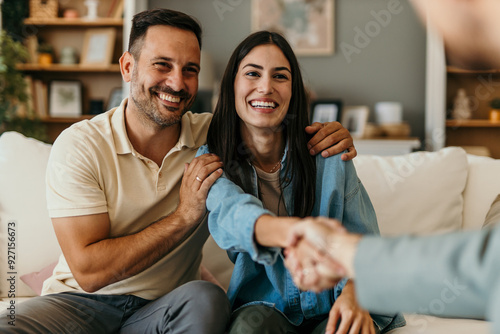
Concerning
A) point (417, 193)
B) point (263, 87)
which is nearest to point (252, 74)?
point (263, 87)

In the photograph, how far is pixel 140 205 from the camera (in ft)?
5.04

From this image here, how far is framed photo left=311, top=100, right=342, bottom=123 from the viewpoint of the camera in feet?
13.5

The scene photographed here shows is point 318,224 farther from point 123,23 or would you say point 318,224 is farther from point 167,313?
point 123,23

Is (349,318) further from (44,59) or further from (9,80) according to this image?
(44,59)

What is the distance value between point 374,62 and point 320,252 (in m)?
3.62

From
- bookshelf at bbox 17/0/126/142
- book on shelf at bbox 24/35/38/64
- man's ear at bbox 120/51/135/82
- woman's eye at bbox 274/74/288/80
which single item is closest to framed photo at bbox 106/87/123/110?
bookshelf at bbox 17/0/126/142

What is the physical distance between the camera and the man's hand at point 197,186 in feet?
4.68

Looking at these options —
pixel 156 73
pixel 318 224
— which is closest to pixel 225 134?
pixel 156 73

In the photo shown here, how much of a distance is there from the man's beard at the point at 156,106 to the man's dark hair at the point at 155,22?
0.14 meters

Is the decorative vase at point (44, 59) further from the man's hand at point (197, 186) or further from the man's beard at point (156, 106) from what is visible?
the man's hand at point (197, 186)

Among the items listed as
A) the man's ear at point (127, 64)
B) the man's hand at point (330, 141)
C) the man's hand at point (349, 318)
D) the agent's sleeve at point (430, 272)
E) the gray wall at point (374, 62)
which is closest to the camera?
the agent's sleeve at point (430, 272)

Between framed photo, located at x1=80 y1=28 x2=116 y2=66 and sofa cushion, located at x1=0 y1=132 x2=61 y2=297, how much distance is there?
2.78 metres

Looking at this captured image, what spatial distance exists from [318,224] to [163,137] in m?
0.80

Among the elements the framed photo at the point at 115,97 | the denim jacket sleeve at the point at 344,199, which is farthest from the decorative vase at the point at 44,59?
the denim jacket sleeve at the point at 344,199
